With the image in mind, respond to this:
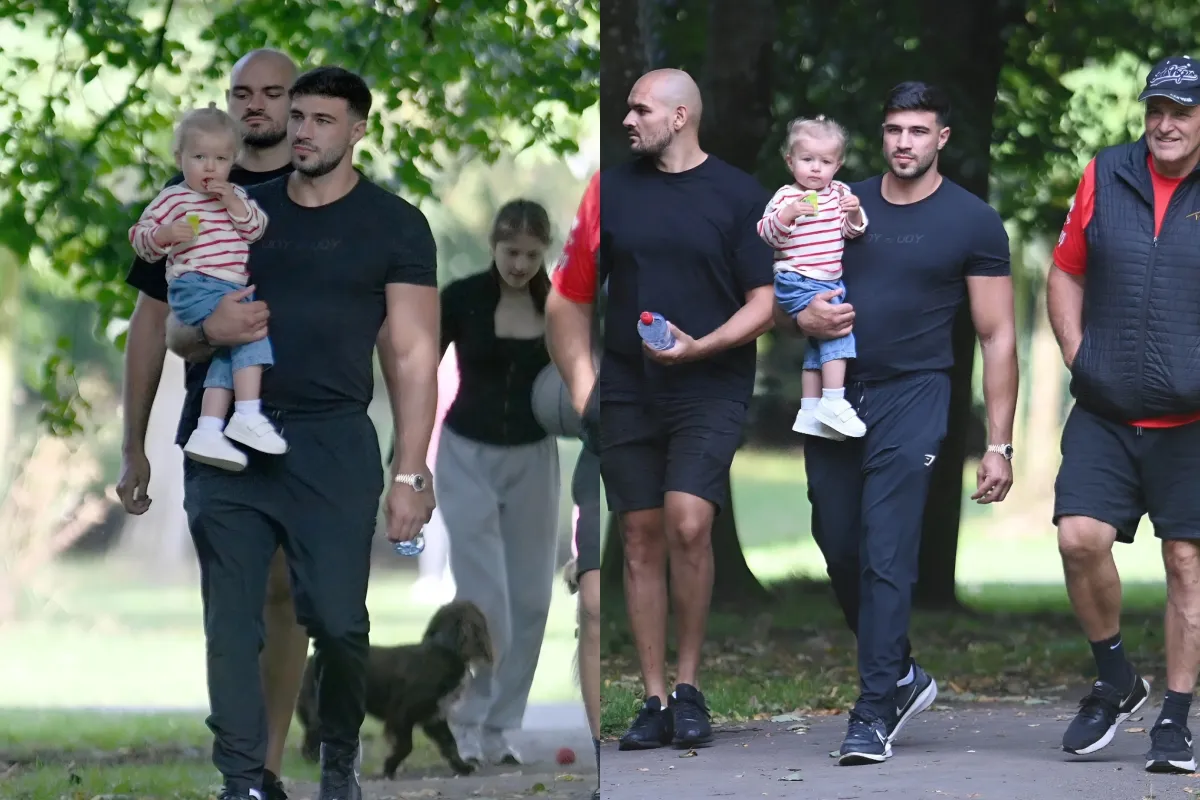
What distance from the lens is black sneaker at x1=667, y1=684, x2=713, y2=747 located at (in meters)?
7.42

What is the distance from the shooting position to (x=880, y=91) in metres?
10.0

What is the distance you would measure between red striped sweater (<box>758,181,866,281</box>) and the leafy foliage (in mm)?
797

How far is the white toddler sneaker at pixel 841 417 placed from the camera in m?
6.96

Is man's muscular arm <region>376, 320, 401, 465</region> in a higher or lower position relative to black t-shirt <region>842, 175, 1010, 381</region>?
lower

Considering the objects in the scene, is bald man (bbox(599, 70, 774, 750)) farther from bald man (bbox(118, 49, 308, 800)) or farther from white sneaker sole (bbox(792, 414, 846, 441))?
bald man (bbox(118, 49, 308, 800))

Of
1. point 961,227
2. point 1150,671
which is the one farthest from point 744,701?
point 961,227

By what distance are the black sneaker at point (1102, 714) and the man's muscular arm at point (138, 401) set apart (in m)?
3.04

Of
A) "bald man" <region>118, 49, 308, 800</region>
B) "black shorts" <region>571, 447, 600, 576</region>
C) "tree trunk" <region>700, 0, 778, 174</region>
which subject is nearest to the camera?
"bald man" <region>118, 49, 308, 800</region>

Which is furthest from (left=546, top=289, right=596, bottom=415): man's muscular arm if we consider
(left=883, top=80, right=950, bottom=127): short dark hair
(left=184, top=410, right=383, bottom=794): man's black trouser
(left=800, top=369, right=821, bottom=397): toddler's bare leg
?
(left=883, top=80, right=950, bottom=127): short dark hair

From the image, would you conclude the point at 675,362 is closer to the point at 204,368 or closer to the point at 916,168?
the point at 916,168

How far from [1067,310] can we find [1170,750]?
56.2 inches

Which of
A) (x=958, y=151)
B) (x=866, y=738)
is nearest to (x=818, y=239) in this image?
(x=866, y=738)

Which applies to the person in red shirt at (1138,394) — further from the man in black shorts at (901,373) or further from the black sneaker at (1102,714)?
the man in black shorts at (901,373)

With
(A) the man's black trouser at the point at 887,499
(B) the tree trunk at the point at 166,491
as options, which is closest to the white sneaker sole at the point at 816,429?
(A) the man's black trouser at the point at 887,499
